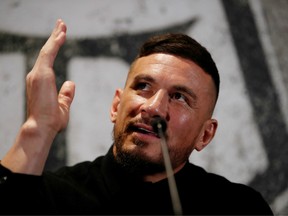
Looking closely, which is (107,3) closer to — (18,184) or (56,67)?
(56,67)

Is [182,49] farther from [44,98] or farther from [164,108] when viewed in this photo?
[44,98]

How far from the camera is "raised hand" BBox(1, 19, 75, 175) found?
761 millimetres

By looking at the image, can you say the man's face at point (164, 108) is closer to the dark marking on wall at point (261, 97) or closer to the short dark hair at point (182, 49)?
the short dark hair at point (182, 49)

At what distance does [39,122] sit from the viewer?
2.60 feet

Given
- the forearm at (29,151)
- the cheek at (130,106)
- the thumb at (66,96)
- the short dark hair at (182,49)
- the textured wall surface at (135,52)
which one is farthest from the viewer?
the textured wall surface at (135,52)

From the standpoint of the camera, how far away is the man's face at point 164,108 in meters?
0.96

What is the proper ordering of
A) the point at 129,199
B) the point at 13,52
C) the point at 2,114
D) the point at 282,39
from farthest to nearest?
the point at 282,39
the point at 13,52
the point at 2,114
the point at 129,199

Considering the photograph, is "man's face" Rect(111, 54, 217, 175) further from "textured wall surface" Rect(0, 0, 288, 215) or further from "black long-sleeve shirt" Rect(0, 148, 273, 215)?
"textured wall surface" Rect(0, 0, 288, 215)

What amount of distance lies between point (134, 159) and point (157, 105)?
16cm

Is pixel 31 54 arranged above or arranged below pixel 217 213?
above

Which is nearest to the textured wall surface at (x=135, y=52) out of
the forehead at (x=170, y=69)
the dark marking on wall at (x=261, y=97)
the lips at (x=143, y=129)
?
the dark marking on wall at (x=261, y=97)

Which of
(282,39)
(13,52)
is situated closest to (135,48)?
(13,52)

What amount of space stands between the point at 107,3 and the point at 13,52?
54 cm

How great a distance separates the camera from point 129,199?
3.24ft
